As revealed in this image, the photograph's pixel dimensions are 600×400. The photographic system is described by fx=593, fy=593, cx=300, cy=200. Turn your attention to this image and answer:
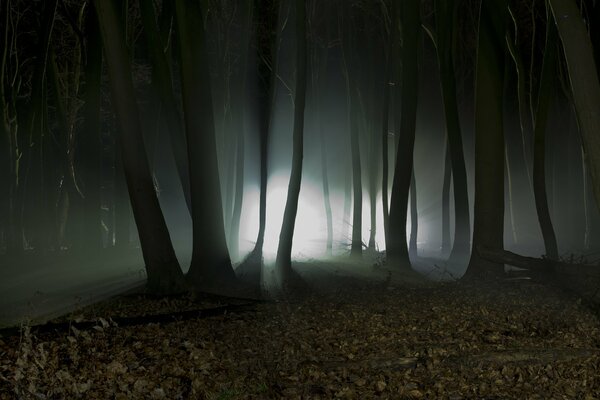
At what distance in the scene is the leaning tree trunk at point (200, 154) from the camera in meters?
12.4

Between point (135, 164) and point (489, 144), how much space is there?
6.84 m

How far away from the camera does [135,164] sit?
34.5 ft

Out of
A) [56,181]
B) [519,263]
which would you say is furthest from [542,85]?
[56,181]

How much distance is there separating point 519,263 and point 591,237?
13670 mm

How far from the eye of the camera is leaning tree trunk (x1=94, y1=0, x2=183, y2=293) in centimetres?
1030

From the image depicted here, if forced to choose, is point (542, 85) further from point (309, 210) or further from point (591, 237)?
point (309, 210)

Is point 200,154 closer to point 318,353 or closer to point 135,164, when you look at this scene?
point 135,164

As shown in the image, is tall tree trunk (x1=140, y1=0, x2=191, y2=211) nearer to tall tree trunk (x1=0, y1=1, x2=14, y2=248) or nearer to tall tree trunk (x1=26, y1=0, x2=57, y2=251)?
tall tree trunk (x1=26, y1=0, x2=57, y2=251)

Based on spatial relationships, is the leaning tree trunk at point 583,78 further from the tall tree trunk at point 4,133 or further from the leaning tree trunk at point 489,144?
the tall tree trunk at point 4,133

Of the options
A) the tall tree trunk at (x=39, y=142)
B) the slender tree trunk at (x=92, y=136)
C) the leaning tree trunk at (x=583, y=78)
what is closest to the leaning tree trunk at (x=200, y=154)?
the slender tree trunk at (x=92, y=136)

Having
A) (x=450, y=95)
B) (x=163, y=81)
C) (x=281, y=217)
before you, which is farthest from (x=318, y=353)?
(x=281, y=217)

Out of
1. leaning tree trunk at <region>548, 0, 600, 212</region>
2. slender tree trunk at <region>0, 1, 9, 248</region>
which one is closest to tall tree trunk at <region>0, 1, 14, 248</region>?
slender tree trunk at <region>0, 1, 9, 248</region>

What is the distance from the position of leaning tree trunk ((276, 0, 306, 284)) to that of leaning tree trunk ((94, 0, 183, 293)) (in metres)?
4.66

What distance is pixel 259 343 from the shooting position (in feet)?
24.4
